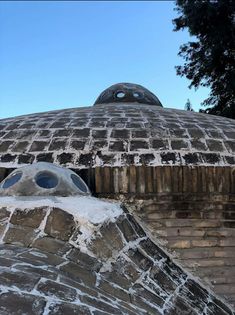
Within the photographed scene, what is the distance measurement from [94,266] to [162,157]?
76.2 inches

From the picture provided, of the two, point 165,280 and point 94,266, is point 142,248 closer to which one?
point 165,280

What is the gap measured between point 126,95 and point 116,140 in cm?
317

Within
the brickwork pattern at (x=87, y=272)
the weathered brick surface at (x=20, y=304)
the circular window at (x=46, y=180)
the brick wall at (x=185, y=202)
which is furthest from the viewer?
the brick wall at (x=185, y=202)

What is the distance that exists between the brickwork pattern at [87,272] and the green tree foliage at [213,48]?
10162 mm

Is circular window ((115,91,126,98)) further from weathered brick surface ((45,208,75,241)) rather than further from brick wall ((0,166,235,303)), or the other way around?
weathered brick surface ((45,208,75,241))

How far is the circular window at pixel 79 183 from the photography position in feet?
14.8

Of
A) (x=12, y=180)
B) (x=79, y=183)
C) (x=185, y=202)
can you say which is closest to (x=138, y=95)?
(x=185, y=202)

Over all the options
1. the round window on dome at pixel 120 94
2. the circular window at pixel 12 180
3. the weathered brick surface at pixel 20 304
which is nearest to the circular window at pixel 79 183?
the circular window at pixel 12 180

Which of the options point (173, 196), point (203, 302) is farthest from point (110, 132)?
point (203, 302)

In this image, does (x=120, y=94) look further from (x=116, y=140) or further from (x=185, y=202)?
(x=185, y=202)

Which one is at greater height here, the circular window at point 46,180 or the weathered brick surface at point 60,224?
the circular window at point 46,180

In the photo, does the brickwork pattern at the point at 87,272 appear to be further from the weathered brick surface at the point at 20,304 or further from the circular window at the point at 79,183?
the circular window at the point at 79,183

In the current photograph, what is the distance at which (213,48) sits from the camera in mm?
13891

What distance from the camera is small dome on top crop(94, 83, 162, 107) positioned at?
8469mm
